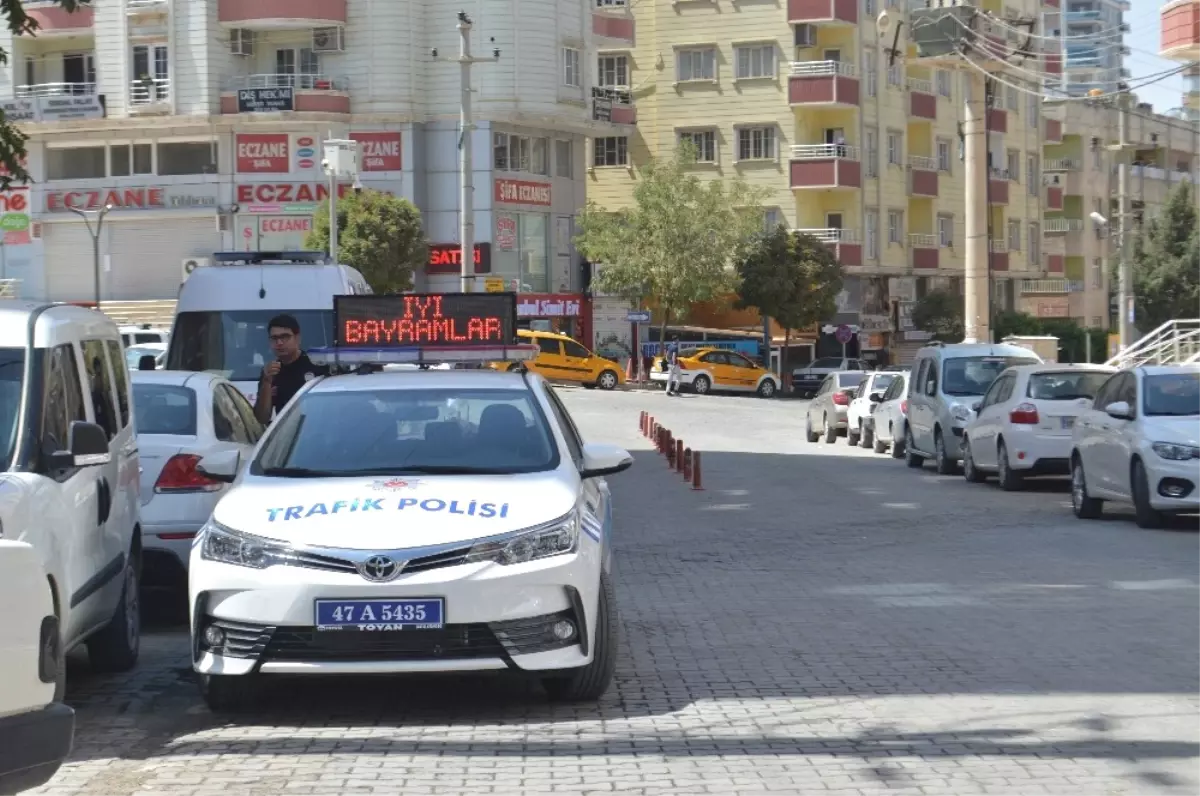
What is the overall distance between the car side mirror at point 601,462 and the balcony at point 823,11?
6476 cm

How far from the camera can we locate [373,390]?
9.73 meters

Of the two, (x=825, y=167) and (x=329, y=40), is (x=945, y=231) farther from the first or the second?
(x=329, y=40)

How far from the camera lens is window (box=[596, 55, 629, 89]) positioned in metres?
75.4

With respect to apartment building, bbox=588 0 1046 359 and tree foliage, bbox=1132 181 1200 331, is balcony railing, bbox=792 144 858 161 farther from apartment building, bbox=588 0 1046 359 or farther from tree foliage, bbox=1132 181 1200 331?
tree foliage, bbox=1132 181 1200 331

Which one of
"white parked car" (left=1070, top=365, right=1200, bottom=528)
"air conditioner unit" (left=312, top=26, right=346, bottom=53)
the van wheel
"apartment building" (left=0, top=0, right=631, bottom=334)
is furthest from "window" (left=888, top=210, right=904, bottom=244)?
the van wheel

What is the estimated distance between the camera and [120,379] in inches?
417

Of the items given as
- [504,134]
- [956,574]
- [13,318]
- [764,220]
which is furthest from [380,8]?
[13,318]

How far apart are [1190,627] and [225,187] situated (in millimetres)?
53635

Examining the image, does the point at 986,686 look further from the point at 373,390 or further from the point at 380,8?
the point at 380,8

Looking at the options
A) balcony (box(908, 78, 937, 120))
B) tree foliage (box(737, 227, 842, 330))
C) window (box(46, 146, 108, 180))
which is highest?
balcony (box(908, 78, 937, 120))

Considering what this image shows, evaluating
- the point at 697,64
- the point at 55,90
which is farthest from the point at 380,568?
the point at 697,64

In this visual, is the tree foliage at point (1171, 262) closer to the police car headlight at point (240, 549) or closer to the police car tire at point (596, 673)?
the police car tire at point (596, 673)

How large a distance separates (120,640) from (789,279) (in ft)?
194

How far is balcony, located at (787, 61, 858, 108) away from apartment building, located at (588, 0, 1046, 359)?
53 millimetres
